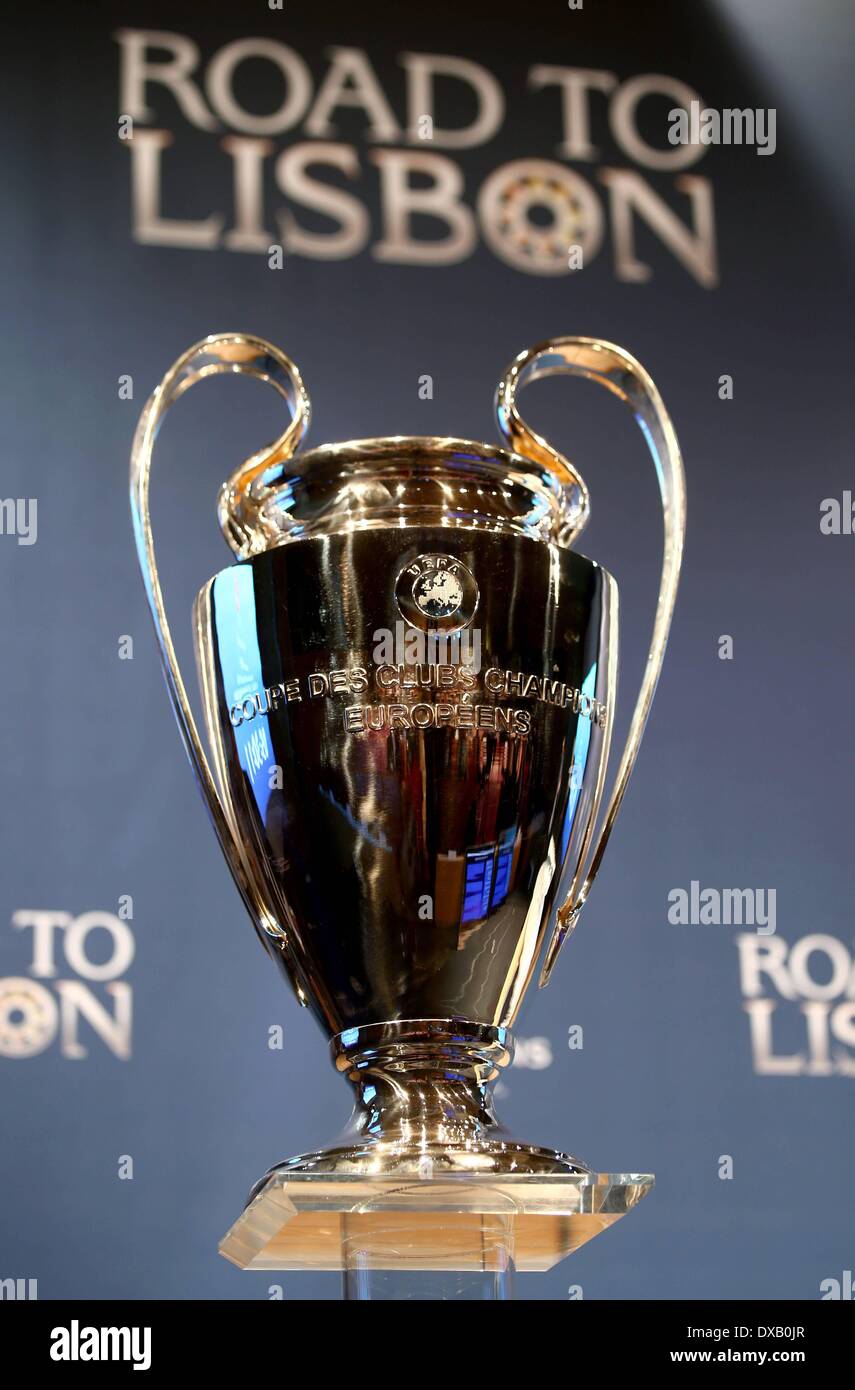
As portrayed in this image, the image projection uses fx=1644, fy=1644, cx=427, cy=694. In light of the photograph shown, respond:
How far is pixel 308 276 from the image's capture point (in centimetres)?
242

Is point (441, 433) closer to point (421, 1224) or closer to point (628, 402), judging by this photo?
point (628, 402)

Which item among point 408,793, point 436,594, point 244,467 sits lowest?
point 408,793

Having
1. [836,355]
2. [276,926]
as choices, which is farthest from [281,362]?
[836,355]

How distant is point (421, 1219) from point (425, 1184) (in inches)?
1.6

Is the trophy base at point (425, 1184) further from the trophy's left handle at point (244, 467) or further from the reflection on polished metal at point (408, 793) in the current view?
the trophy's left handle at point (244, 467)

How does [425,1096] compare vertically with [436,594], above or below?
below

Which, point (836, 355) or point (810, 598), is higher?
point (836, 355)

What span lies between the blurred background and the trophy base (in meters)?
1.11

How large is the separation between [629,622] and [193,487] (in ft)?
2.09

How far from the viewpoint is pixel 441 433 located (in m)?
2.36

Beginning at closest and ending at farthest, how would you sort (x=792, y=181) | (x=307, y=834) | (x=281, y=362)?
(x=307, y=834)
(x=281, y=362)
(x=792, y=181)

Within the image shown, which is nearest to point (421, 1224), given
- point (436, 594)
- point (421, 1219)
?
point (421, 1219)

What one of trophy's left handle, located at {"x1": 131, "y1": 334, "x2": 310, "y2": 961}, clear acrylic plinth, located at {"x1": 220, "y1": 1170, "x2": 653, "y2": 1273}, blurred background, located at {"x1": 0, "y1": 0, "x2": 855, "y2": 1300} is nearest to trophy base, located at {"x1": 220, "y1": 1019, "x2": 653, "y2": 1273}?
clear acrylic plinth, located at {"x1": 220, "y1": 1170, "x2": 653, "y2": 1273}

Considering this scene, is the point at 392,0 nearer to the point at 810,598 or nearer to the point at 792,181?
the point at 792,181
